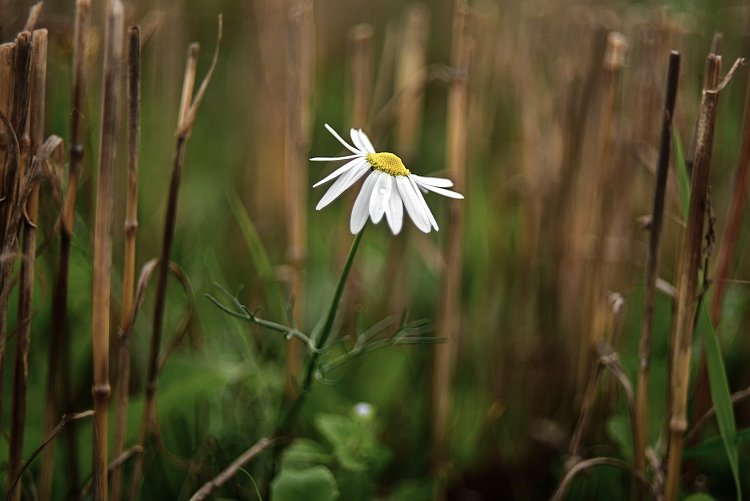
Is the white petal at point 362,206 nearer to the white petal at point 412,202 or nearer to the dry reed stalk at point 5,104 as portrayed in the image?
the white petal at point 412,202

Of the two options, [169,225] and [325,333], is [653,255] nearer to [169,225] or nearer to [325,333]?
[325,333]

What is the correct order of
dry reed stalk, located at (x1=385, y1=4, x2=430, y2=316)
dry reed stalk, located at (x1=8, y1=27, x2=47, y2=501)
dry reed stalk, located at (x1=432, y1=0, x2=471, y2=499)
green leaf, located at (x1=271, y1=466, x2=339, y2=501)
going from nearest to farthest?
dry reed stalk, located at (x1=8, y1=27, x2=47, y2=501) < green leaf, located at (x1=271, y1=466, x2=339, y2=501) < dry reed stalk, located at (x1=432, y1=0, x2=471, y2=499) < dry reed stalk, located at (x1=385, y1=4, x2=430, y2=316)

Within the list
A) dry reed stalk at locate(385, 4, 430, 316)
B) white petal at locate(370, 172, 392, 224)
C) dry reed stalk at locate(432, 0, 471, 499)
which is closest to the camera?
white petal at locate(370, 172, 392, 224)

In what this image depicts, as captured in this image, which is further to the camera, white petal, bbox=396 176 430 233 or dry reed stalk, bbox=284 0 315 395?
dry reed stalk, bbox=284 0 315 395

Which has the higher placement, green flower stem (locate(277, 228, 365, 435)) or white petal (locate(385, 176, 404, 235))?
white petal (locate(385, 176, 404, 235))

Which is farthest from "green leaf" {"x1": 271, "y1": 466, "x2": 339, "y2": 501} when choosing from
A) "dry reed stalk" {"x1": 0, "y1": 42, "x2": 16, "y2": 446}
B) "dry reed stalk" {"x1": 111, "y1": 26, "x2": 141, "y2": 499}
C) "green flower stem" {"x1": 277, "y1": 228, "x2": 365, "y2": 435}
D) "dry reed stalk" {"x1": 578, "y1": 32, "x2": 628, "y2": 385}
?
"dry reed stalk" {"x1": 578, "y1": 32, "x2": 628, "y2": 385}

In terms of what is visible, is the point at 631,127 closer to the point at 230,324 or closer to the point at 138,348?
the point at 230,324

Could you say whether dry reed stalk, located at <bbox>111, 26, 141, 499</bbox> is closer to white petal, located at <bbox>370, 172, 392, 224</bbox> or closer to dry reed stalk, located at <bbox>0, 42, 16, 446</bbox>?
dry reed stalk, located at <bbox>0, 42, 16, 446</bbox>

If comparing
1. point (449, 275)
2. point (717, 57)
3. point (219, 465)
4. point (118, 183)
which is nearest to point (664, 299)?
point (449, 275)
